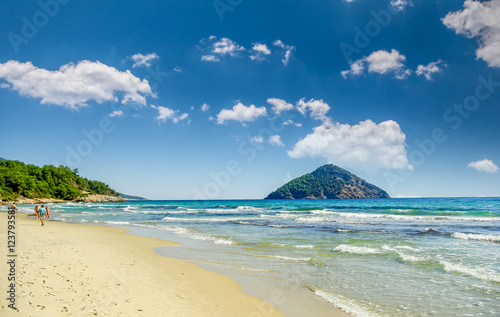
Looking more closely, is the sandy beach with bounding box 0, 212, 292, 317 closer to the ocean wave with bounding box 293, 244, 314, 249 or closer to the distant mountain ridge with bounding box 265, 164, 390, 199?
the ocean wave with bounding box 293, 244, 314, 249

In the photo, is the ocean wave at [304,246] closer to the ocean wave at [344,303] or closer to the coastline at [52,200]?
the ocean wave at [344,303]

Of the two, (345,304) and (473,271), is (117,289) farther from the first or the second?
(473,271)

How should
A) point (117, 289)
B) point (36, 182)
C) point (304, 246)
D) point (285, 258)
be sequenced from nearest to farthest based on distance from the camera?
point (117, 289), point (285, 258), point (304, 246), point (36, 182)

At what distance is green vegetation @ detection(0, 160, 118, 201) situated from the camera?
7412 centimetres

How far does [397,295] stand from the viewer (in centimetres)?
A: 669

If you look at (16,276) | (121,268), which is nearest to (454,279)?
(121,268)

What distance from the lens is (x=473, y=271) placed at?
350 inches

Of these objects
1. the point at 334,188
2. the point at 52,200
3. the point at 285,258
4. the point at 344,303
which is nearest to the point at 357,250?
the point at 285,258

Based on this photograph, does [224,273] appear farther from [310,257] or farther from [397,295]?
[397,295]

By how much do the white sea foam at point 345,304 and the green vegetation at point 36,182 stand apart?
8988 cm

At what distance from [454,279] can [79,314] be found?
1017 cm

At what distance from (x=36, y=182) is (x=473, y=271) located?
116917mm

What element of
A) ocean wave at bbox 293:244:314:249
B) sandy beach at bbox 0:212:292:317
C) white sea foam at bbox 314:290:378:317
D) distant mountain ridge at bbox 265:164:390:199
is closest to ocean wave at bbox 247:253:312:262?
ocean wave at bbox 293:244:314:249

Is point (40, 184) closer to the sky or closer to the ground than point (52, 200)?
closer to the sky
